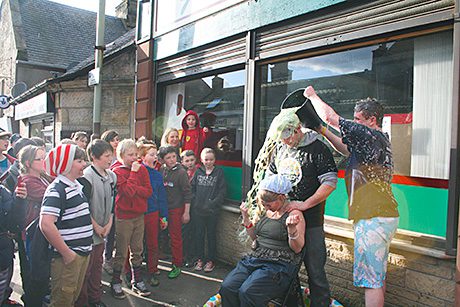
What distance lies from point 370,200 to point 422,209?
0.75 metres

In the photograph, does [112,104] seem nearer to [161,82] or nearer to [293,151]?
[161,82]

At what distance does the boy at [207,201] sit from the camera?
196 inches

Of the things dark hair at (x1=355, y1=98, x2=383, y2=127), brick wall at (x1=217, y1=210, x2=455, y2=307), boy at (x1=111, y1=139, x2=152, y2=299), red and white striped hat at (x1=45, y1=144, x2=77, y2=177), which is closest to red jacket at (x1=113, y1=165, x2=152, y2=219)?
boy at (x1=111, y1=139, x2=152, y2=299)

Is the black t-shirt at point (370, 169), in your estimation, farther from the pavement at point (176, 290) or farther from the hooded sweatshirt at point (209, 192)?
the hooded sweatshirt at point (209, 192)

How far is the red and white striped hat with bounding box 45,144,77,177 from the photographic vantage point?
10.3ft

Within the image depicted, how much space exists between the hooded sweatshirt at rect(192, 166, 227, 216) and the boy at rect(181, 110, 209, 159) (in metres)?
0.69

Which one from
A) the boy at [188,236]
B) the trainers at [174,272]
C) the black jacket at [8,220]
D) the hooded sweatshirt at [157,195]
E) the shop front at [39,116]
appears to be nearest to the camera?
the black jacket at [8,220]

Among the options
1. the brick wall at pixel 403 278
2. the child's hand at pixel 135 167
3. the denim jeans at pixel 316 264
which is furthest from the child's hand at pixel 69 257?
the brick wall at pixel 403 278

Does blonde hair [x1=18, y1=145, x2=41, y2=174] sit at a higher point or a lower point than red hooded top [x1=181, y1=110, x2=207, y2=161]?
lower

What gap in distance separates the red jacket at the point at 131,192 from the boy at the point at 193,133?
1.46m

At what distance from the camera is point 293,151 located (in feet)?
10.5

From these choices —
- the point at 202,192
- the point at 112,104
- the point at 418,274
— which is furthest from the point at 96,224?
the point at 112,104

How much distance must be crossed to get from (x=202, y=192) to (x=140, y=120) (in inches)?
91.5

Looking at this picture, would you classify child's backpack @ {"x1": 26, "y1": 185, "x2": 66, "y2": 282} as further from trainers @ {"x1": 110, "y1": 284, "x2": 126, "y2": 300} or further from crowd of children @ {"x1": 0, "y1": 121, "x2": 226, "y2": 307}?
trainers @ {"x1": 110, "y1": 284, "x2": 126, "y2": 300}
